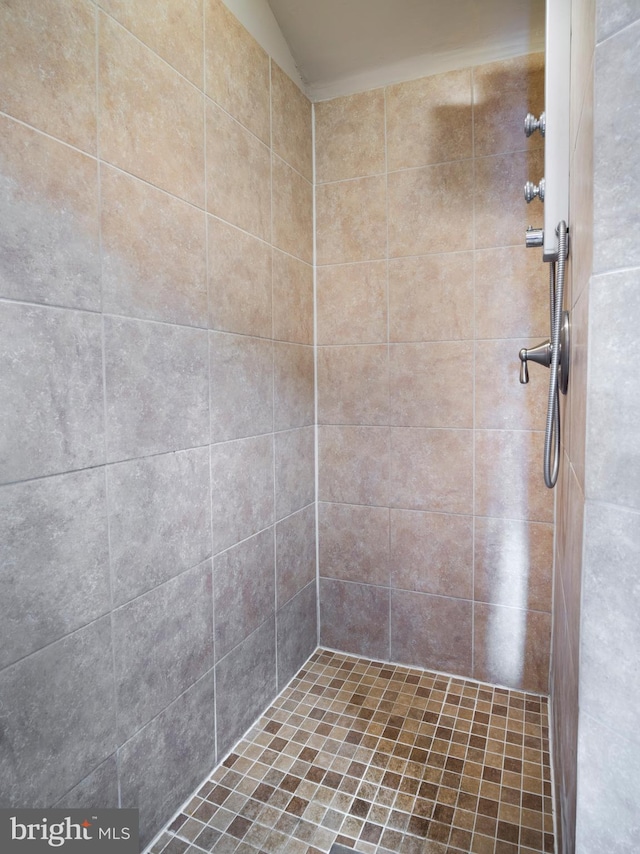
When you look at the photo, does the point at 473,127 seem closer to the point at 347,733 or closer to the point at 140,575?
the point at 140,575

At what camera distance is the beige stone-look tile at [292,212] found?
1817mm

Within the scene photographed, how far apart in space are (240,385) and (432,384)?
0.78m

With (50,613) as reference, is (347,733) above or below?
below

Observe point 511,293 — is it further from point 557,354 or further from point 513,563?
point 513,563

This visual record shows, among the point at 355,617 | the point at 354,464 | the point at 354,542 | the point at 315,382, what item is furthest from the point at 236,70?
the point at 355,617

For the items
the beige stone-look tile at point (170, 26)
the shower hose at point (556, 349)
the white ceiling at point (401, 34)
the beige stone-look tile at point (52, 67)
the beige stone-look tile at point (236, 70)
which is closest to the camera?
the beige stone-look tile at point (52, 67)

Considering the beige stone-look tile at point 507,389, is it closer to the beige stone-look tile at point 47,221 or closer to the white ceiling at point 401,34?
the white ceiling at point 401,34

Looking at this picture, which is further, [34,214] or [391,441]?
[391,441]

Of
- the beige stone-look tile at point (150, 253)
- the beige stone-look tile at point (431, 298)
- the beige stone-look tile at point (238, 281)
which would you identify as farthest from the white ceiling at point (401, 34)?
the beige stone-look tile at point (150, 253)

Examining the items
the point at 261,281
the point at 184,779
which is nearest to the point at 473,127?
the point at 261,281

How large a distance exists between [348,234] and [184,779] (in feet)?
6.41

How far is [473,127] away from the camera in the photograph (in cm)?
183

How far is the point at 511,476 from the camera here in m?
1.86

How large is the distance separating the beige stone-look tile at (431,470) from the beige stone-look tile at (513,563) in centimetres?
14
